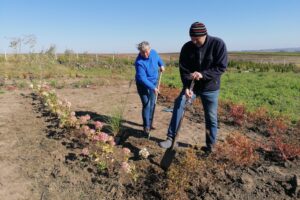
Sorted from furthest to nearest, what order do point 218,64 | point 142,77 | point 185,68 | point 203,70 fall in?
point 142,77
point 185,68
point 203,70
point 218,64

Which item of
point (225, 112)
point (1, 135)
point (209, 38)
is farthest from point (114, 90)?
point (209, 38)

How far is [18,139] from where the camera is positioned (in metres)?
5.59

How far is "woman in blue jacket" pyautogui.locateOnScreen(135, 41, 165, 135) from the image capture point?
17.4ft

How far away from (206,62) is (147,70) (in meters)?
1.29

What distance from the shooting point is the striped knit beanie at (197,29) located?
4.19 m

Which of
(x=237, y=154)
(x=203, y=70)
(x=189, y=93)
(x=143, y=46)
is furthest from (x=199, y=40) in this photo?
(x=237, y=154)

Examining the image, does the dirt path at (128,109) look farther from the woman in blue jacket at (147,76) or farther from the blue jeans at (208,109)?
the blue jeans at (208,109)

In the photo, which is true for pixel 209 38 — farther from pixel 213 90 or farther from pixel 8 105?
pixel 8 105

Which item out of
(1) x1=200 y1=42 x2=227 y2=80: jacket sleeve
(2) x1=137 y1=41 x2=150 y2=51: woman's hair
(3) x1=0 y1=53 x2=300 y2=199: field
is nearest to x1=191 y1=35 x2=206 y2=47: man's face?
(1) x1=200 y1=42 x2=227 y2=80: jacket sleeve

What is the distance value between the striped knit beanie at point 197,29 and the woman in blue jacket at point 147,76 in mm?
1189

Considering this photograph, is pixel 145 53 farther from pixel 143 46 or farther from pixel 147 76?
pixel 147 76

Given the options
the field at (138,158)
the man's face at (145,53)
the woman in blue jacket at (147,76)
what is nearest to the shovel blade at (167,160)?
the field at (138,158)

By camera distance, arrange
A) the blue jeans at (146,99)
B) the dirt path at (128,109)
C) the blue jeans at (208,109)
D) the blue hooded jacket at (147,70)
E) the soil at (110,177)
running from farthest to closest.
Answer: the dirt path at (128,109), the blue jeans at (146,99), the blue hooded jacket at (147,70), the blue jeans at (208,109), the soil at (110,177)

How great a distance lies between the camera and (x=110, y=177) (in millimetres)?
4207
